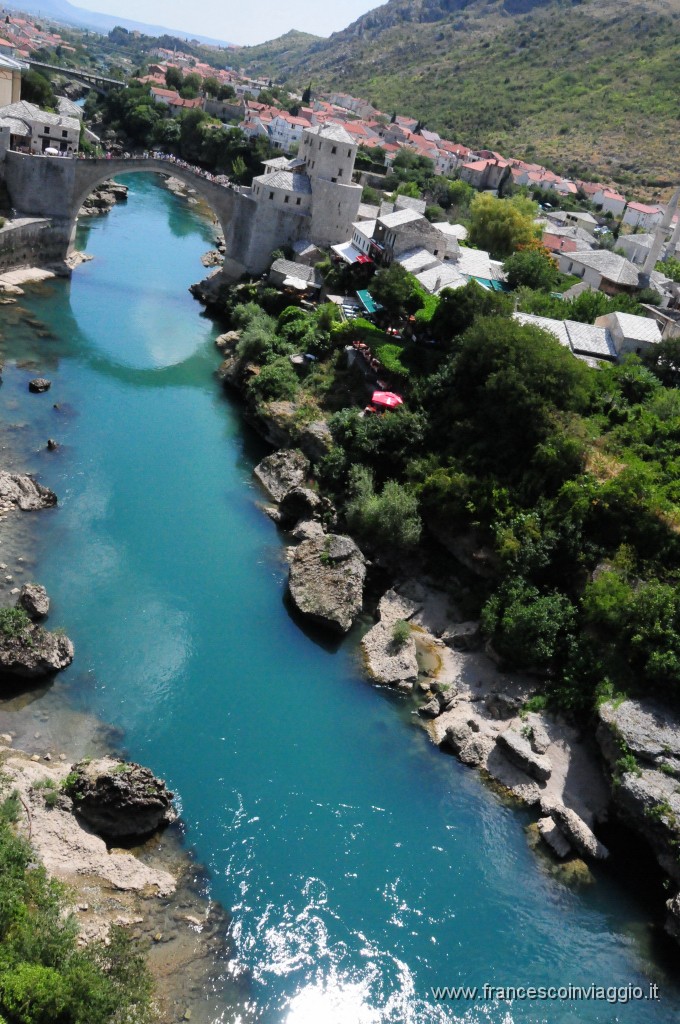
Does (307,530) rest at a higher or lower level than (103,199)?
lower

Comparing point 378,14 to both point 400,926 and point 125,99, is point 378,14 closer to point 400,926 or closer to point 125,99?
point 125,99

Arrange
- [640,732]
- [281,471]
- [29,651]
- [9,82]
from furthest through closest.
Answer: [9,82]
[281,471]
[640,732]
[29,651]

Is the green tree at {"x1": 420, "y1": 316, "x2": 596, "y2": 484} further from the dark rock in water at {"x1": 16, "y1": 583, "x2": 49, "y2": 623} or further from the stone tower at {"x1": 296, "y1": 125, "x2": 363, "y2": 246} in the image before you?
the stone tower at {"x1": 296, "y1": 125, "x2": 363, "y2": 246}

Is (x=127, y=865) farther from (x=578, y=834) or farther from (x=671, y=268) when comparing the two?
(x=671, y=268)

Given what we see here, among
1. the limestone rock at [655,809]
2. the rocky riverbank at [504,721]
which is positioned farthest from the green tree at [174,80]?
the limestone rock at [655,809]

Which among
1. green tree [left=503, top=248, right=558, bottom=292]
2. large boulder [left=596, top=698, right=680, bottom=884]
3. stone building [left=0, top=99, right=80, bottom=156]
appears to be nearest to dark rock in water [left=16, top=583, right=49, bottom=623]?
large boulder [left=596, top=698, right=680, bottom=884]

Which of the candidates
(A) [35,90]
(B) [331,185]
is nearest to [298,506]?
(B) [331,185]

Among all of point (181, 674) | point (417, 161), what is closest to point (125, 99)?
point (417, 161)

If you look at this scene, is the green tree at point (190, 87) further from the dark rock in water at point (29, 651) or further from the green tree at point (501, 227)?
the dark rock in water at point (29, 651)
